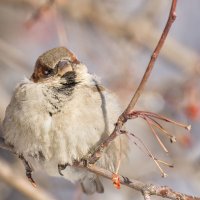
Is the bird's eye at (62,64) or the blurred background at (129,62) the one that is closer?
the bird's eye at (62,64)

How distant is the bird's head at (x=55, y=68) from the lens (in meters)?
3.49

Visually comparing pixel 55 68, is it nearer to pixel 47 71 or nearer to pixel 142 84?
pixel 47 71

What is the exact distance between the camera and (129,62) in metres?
4.94

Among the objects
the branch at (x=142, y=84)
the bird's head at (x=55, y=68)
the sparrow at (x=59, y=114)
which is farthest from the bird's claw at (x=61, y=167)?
the bird's head at (x=55, y=68)

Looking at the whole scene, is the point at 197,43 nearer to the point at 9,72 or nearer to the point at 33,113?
the point at 9,72

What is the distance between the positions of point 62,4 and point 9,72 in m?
0.77

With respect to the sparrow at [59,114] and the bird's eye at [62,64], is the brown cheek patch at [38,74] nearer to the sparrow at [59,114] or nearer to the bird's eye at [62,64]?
the sparrow at [59,114]

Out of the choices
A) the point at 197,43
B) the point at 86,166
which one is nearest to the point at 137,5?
the point at 197,43

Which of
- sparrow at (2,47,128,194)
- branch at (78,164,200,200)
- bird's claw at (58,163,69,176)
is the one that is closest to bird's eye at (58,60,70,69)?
sparrow at (2,47,128,194)

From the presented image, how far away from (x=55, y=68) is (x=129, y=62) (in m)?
1.53

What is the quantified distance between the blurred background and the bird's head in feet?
2.88

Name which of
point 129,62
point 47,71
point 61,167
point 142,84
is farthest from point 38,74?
point 129,62

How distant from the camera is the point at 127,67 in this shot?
483 cm

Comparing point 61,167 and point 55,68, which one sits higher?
point 55,68
